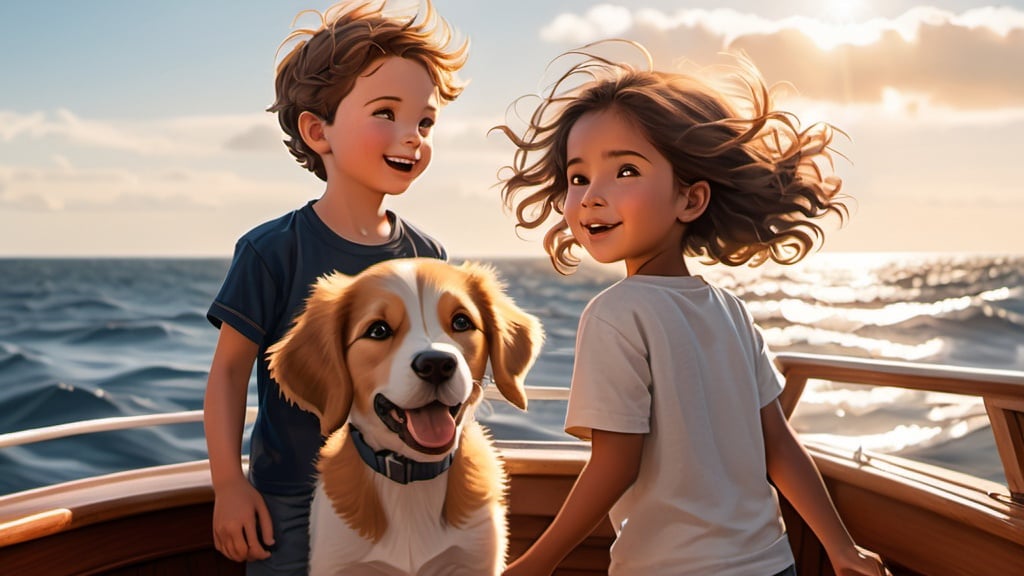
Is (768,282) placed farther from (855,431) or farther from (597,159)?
(597,159)

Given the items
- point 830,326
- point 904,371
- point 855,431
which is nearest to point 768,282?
point 830,326

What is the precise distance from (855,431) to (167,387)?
505 inches

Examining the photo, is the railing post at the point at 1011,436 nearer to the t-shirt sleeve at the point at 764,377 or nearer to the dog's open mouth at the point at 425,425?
the t-shirt sleeve at the point at 764,377

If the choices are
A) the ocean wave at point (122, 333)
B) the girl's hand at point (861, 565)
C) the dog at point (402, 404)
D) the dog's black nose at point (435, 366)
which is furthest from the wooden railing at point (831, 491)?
the ocean wave at point (122, 333)

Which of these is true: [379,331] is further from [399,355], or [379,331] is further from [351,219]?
[351,219]

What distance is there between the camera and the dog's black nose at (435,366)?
3.79 ft

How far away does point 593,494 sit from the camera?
128 centimetres

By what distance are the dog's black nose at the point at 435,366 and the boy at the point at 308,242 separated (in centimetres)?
38

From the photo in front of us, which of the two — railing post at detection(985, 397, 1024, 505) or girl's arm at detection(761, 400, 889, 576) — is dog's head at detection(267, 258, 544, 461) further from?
railing post at detection(985, 397, 1024, 505)

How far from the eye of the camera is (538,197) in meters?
1.61

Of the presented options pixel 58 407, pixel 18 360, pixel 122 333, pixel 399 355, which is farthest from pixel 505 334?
pixel 122 333

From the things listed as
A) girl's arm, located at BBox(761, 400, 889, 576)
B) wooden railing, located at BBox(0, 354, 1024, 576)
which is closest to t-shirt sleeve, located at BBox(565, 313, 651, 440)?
girl's arm, located at BBox(761, 400, 889, 576)

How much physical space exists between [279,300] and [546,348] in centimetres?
164

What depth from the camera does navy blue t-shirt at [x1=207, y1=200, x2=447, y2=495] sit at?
1.43 m
